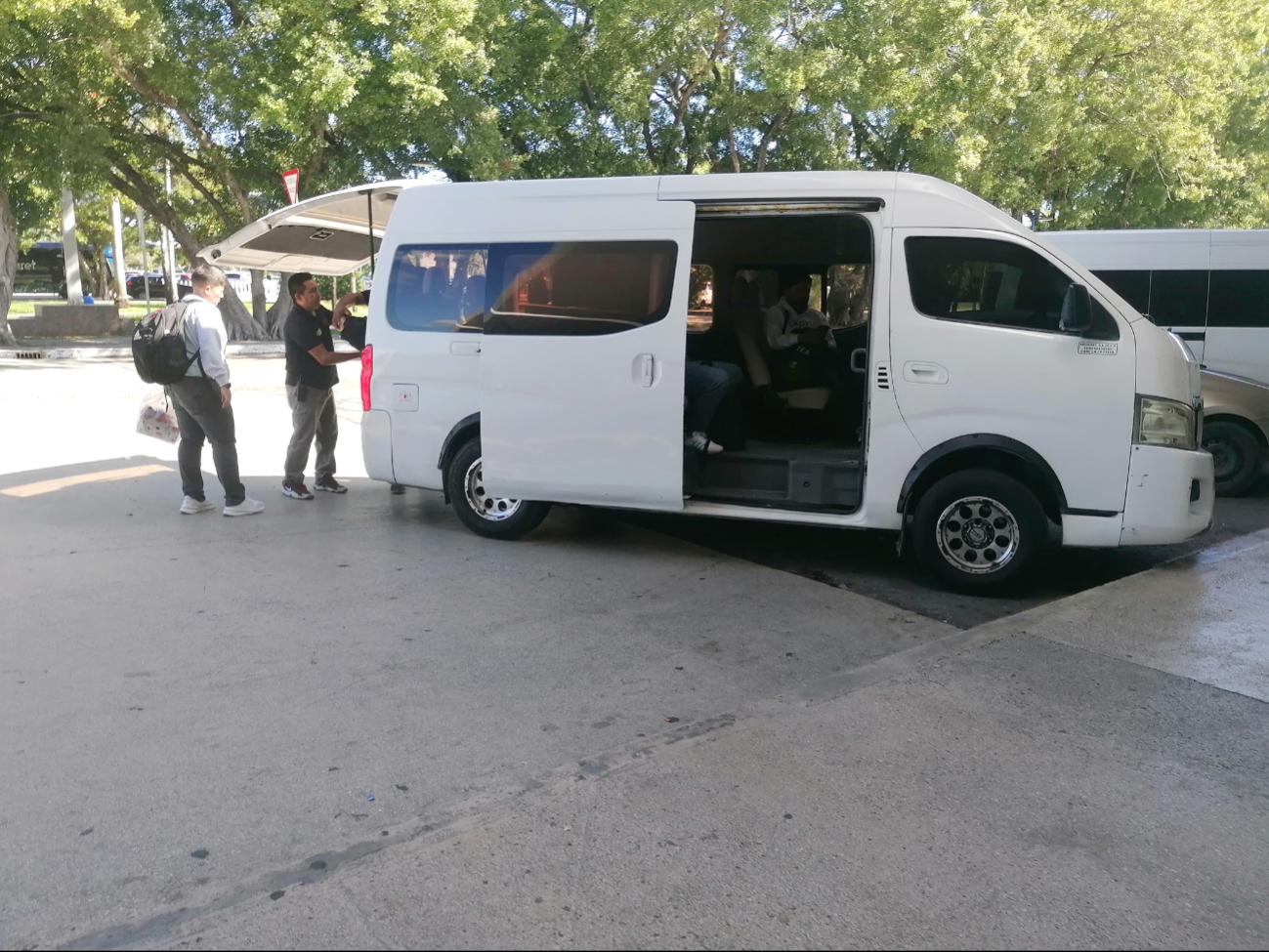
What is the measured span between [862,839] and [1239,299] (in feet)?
30.6

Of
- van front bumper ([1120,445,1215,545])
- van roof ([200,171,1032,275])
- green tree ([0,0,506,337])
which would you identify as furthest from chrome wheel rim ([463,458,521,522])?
green tree ([0,0,506,337])

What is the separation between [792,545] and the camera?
7.69 m

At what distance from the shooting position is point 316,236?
1005cm

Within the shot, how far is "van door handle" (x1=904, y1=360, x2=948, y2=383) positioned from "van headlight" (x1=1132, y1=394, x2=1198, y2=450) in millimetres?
1042

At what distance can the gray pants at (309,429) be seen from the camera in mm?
8773

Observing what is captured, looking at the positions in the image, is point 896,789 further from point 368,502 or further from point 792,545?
point 368,502

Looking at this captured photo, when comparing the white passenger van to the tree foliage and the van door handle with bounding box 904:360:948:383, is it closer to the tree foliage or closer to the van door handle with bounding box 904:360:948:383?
the van door handle with bounding box 904:360:948:383

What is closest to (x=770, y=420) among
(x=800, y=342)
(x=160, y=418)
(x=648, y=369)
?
(x=800, y=342)

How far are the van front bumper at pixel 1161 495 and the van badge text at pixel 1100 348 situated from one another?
1.78 feet

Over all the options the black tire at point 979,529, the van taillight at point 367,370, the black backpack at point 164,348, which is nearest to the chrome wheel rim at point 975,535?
the black tire at point 979,529

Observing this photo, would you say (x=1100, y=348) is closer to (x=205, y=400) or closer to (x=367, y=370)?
(x=367, y=370)

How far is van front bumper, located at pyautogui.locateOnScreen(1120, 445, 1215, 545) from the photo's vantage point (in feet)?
20.0

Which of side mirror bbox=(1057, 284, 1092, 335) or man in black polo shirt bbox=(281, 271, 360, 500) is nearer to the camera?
side mirror bbox=(1057, 284, 1092, 335)

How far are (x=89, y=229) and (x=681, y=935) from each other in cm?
5974
